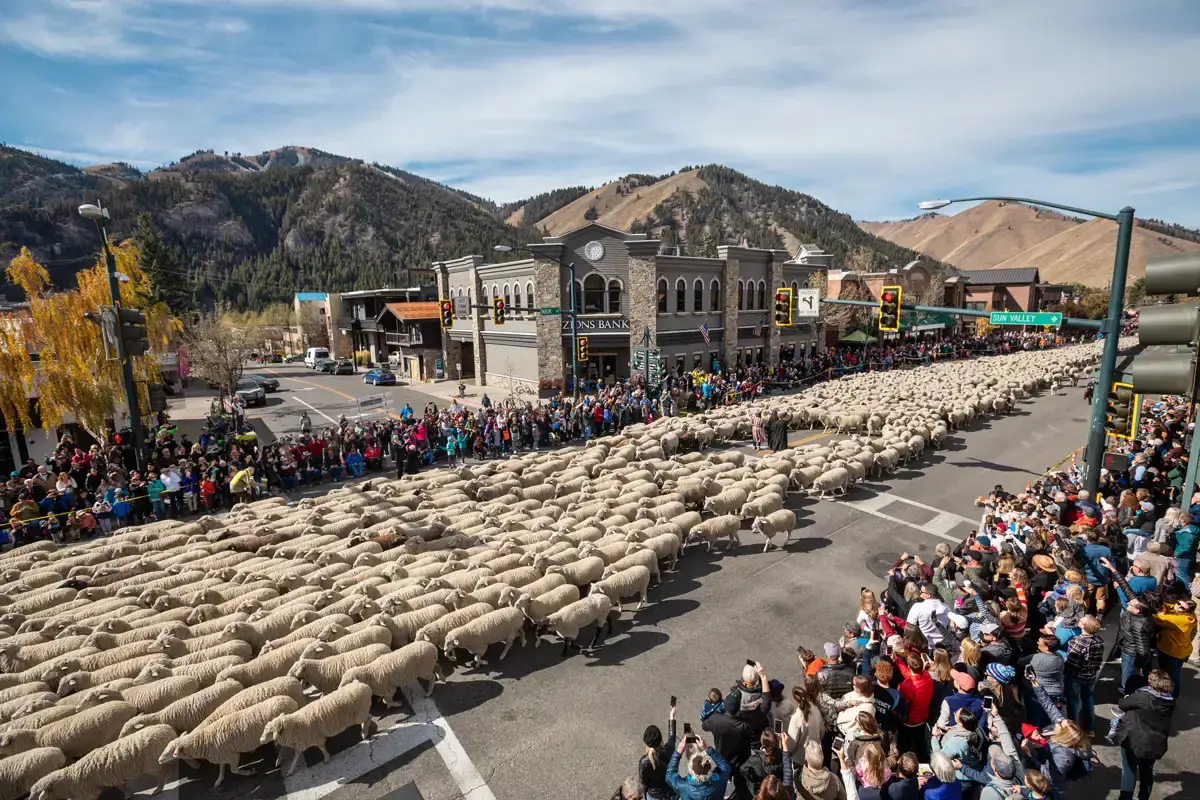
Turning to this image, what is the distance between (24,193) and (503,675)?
27757 centimetres

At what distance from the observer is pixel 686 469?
685 inches

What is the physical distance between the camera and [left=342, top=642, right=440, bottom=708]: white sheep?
7.82m

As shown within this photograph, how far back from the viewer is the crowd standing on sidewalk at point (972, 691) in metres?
5.53

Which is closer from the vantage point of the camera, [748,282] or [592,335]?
[592,335]

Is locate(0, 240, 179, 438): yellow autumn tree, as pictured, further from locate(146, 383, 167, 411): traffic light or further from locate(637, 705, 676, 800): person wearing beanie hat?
locate(637, 705, 676, 800): person wearing beanie hat

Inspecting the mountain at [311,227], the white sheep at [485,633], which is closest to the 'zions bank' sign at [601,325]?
the white sheep at [485,633]

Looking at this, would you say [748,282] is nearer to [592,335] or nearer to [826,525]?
[592,335]

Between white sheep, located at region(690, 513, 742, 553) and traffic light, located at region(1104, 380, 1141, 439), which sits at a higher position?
traffic light, located at region(1104, 380, 1141, 439)

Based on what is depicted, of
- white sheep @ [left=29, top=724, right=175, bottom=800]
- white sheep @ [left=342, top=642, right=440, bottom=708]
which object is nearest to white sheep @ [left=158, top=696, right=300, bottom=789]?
white sheep @ [left=29, top=724, right=175, bottom=800]

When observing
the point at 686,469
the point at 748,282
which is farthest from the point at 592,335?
the point at 686,469

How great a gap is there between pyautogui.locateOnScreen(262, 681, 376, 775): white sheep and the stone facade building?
23952mm

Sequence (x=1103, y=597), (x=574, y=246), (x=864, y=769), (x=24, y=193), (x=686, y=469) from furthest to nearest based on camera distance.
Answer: (x=24, y=193) → (x=574, y=246) → (x=686, y=469) → (x=1103, y=597) → (x=864, y=769)

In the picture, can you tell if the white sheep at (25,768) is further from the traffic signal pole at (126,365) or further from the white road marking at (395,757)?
the traffic signal pole at (126,365)

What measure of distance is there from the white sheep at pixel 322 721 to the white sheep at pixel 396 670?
0.19 m
